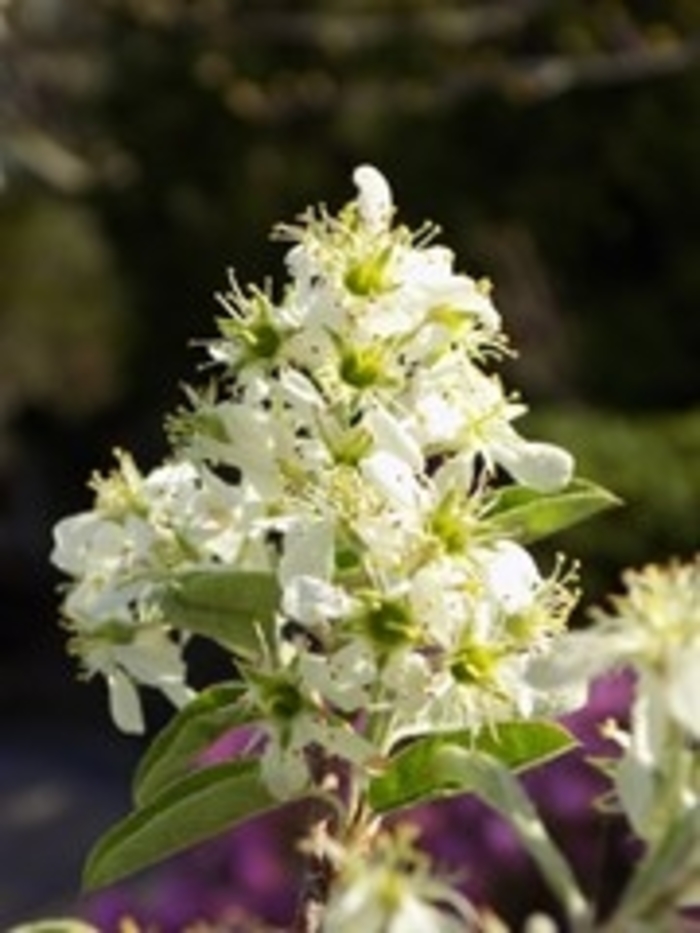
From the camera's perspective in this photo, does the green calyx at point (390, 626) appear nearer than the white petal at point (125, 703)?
Yes

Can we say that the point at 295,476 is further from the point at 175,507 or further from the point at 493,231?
the point at 493,231

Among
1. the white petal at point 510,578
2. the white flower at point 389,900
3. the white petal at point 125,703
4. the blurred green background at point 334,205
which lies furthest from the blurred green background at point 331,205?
the white flower at point 389,900

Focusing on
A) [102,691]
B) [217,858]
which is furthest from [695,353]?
[217,858]

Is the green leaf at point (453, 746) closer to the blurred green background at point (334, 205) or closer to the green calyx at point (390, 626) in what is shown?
the green calyx at point (390, 626)

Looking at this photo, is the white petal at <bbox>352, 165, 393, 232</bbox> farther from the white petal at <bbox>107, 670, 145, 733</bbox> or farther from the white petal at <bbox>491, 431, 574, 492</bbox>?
the white petal at <bbox>107, 670, 145, 733</bbox>

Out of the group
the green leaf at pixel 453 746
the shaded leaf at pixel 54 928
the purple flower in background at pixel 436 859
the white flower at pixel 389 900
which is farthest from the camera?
the purple flower in background at pixel 436 859

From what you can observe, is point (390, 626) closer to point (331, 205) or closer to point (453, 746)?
point (453, 746)
